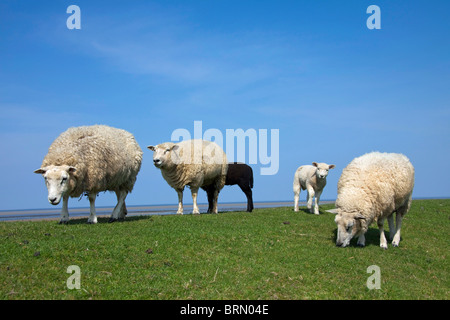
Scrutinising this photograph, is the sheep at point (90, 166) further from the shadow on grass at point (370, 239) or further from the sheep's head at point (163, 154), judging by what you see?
the shadow on grass at point (370, 239)

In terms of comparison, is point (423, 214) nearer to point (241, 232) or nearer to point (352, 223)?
point (352, 223)

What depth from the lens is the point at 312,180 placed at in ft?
65.3

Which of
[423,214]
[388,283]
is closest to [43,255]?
[388,283]

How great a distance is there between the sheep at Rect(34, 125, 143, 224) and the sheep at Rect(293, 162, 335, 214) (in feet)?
29.1

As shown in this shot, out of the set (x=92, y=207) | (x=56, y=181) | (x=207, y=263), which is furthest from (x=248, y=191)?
(x=207, y=263)

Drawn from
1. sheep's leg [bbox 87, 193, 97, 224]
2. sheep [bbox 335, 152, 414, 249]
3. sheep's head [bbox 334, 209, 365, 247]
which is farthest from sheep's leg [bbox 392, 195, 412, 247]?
sheep's leg [bbox 87, 193, 97, 224]

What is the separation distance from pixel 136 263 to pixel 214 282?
2.11m

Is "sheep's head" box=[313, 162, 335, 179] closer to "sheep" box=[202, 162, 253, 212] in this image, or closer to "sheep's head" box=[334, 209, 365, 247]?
"sheep" box=[202, 162, 253, 212]

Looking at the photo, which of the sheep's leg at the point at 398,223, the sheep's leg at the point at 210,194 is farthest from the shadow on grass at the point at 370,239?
the sheep's leg at the point at 210,194

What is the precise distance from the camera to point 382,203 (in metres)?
12.3

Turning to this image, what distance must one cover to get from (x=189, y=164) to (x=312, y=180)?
645 cm

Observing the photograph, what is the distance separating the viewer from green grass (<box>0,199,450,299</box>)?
7770 millimetres

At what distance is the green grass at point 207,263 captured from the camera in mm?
7770

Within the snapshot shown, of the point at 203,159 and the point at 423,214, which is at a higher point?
the point at 203,159
